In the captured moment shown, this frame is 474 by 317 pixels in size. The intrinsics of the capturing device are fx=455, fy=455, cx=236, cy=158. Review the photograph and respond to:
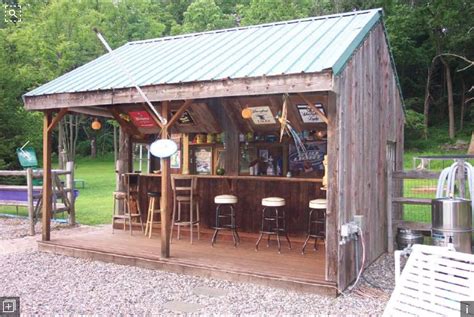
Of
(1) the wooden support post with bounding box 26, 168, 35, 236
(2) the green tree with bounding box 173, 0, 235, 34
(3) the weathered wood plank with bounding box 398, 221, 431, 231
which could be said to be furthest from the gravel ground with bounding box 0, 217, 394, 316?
(2) the green tree with bounding box 173, 0, 235, 34

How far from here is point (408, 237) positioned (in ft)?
23.9

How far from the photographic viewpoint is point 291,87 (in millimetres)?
5105

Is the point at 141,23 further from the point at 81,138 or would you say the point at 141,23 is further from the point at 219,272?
the point at 219,272

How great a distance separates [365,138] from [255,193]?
2.44 m

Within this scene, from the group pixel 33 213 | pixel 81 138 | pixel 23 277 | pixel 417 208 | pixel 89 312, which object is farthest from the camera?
pixel 81 138

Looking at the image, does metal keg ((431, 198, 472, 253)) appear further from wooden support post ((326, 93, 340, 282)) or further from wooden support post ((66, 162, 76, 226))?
wooden support post ((66, 162, 76, 226))

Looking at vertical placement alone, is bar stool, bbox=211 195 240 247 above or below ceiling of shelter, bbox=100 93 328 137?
below

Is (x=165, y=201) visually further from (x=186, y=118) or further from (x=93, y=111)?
(x=93, y=111)

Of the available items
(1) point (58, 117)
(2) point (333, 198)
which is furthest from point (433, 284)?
(1) point (58, 117)

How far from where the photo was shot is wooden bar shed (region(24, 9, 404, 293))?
527 cm

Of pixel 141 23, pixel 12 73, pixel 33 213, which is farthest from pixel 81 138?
pixel 33 213

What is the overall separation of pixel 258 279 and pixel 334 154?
176 cm

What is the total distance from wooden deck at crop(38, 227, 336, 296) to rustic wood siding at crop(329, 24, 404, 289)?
0.57 metres

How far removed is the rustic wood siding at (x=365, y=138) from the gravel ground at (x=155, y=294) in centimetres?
43
